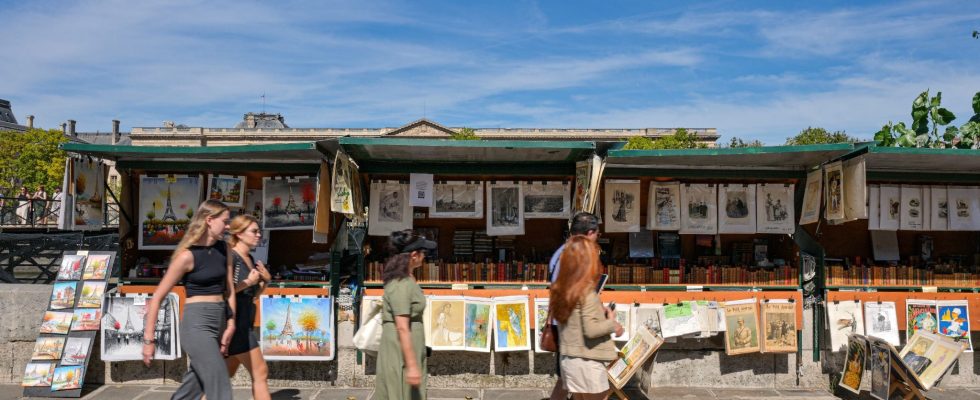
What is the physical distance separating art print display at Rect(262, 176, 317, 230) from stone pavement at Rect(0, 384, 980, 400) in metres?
1.85

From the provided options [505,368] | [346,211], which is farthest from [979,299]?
[346,211]

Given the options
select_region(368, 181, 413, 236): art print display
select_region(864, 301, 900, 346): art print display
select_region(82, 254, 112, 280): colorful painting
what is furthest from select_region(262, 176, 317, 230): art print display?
select_region(864, 301, 900, 346): art print display

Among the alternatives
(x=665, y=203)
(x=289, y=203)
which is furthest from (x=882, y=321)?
(x=289, y=203)

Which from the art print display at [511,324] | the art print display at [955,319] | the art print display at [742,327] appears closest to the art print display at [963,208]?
the art print display at [955,319]

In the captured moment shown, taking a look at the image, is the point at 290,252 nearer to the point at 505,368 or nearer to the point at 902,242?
the point at 505,368

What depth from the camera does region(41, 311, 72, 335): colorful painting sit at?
7031 millimetres

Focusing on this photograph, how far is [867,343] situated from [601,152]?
3.31 meters

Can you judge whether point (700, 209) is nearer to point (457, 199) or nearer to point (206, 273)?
point (457, 199)

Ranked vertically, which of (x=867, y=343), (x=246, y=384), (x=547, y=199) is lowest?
(x=246, y=384)

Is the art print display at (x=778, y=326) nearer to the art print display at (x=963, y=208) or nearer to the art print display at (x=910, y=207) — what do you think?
the art print display at (x=910, y=207)

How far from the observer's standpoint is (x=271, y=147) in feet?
21.8

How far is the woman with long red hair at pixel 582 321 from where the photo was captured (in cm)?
441

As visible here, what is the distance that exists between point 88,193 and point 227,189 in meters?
1.42

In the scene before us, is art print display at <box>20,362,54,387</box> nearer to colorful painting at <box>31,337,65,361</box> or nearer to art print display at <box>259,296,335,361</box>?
colorful painting at <box>31,337,65,361</box>
